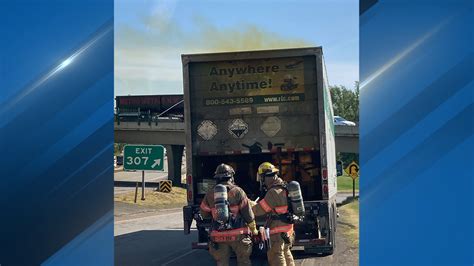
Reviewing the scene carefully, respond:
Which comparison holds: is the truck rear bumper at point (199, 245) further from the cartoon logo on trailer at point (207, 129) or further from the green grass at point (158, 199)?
the green grass at point (158, 199)

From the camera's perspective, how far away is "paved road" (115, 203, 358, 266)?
31.3ft

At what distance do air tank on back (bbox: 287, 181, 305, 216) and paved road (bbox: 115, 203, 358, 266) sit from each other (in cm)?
260

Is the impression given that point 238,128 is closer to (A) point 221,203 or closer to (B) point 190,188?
(B) point 190,188

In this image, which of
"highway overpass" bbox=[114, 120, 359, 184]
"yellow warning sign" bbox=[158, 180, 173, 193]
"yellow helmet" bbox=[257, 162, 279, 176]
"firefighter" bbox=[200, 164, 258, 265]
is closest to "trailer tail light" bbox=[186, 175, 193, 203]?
"firefighter" bbox=[200, 164, 258, 265]

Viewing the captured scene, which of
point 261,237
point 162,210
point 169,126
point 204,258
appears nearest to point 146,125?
point 169,126

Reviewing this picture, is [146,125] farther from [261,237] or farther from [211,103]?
[261,237]

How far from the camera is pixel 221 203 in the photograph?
6.86 m

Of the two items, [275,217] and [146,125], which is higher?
[146,125]

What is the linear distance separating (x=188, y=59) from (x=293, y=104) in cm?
217

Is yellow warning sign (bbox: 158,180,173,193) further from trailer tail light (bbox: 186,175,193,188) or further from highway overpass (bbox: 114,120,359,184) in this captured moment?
trailer tail light (bbox: 186,175,193,188)

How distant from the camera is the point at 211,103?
31.4 ft

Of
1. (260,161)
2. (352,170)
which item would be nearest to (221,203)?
(260,161)

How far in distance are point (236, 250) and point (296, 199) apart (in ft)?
3.85

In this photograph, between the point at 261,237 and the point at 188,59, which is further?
the point at 188,59
